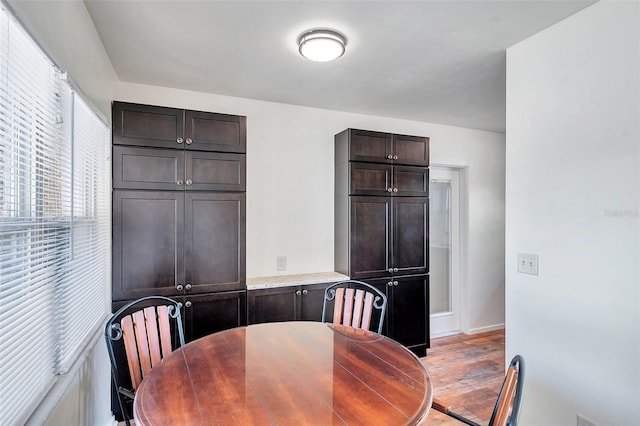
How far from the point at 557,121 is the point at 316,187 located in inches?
85.3

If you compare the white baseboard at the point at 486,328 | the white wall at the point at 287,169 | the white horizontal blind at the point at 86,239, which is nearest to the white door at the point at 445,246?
the white baseboard at the point at 486,328

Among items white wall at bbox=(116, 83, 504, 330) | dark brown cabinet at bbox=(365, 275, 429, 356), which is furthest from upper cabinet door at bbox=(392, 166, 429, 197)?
dark brown cabinet at bbox=(365, 275, 429, 356)

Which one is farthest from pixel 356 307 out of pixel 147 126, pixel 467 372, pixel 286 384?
pixel 147 126

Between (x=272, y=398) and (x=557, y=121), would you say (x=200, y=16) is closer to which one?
(x=272, y=398)

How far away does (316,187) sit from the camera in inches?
143

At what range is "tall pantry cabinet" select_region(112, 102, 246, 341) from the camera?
2549 millimetres

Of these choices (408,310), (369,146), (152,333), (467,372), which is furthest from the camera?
(408,310)

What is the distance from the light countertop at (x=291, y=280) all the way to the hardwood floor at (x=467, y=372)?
1257mm

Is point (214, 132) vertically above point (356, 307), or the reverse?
point (214, 132)

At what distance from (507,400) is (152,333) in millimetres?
1693

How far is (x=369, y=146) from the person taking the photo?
3453 millimetres

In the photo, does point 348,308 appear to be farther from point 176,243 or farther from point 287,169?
point 287,169

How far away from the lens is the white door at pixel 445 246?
440 centimetres

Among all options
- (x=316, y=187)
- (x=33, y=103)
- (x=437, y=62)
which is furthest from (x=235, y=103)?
(x=33, y=103)
